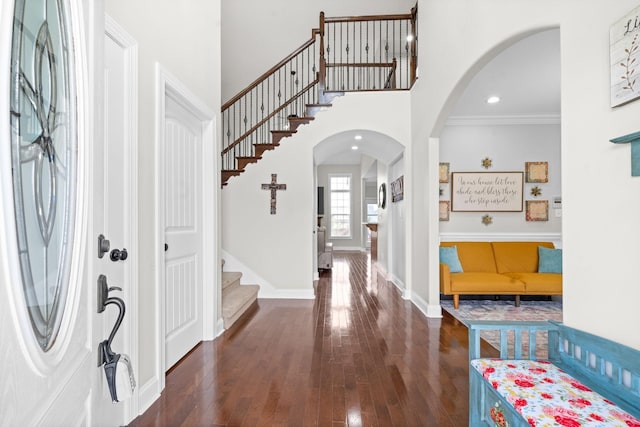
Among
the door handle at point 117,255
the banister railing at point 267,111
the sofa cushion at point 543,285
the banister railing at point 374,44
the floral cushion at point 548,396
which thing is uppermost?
the banister railing at point 374,44

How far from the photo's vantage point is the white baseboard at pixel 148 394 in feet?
6.29

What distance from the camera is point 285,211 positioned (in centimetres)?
473

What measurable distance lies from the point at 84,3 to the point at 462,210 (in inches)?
197

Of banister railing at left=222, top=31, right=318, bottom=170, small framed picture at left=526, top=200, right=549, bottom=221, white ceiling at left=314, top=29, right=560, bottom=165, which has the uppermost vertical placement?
banister railing at left=222, top=31, right=318, bottom=170

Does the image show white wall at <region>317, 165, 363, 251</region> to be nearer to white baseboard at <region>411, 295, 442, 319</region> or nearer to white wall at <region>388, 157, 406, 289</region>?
white wall at <region>388, 157, 406, 289</region>

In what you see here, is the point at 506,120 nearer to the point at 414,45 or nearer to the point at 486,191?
the point at 486,191

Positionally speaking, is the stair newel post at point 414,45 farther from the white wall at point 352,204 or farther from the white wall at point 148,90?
the white wall at point 352,204

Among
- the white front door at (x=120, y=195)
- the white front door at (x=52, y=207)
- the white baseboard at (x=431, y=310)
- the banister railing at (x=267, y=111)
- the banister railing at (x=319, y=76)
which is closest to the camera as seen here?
the white front door at (x=52, y=207)

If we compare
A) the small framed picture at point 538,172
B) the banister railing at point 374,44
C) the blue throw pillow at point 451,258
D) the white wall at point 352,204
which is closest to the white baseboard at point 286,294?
the blue throw pillow at point 451,258

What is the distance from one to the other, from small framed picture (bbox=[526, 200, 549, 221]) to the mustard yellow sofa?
15.5 inches

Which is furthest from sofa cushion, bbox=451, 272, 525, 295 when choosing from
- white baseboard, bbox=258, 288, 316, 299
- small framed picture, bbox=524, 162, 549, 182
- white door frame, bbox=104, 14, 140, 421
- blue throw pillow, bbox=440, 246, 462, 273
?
white door frame, bbox=104, 14, 140, 421

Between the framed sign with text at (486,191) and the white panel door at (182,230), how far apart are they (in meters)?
3.72

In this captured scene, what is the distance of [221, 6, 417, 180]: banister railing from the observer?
4.68m

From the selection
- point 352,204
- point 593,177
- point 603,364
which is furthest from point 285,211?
point 352,204
